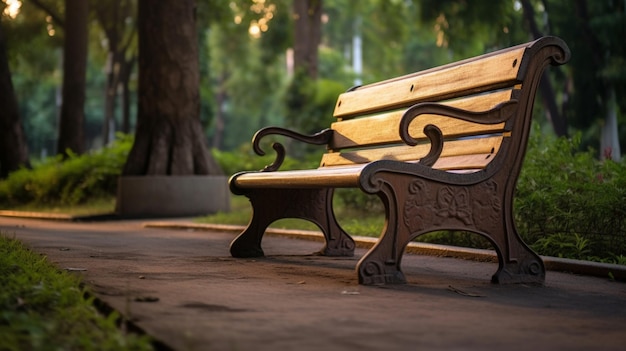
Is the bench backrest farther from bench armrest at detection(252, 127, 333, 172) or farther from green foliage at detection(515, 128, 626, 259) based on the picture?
green foliage at detection(515, 128, 626, 259)

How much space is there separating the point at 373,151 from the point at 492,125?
142cm

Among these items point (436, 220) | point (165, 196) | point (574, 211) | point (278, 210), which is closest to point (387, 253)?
point (436, 220)

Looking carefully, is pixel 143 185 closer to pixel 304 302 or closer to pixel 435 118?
pixel 435 118

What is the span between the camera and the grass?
11.3 feet

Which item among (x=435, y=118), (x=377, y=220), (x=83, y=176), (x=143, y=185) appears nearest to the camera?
(x=435, y=118)

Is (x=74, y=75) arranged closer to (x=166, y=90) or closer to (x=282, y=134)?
(x=166, y=90)

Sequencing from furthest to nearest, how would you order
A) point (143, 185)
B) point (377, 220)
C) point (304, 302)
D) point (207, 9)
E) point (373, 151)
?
point (207, 9) < point (143, 185) < point (377, 220) < point (373, 151) < point (304, 302)

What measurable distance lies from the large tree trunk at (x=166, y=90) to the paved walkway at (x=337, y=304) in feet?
25.3

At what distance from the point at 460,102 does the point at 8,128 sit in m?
16.7

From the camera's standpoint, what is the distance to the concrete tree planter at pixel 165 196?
593 inches

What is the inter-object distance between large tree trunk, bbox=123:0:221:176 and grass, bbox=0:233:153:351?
10.0m

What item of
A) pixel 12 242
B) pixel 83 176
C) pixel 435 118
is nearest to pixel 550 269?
pixel 435 118

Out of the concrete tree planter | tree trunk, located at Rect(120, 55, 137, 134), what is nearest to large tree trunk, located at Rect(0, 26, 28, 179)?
the concrete tree planter

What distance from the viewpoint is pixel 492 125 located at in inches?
231
